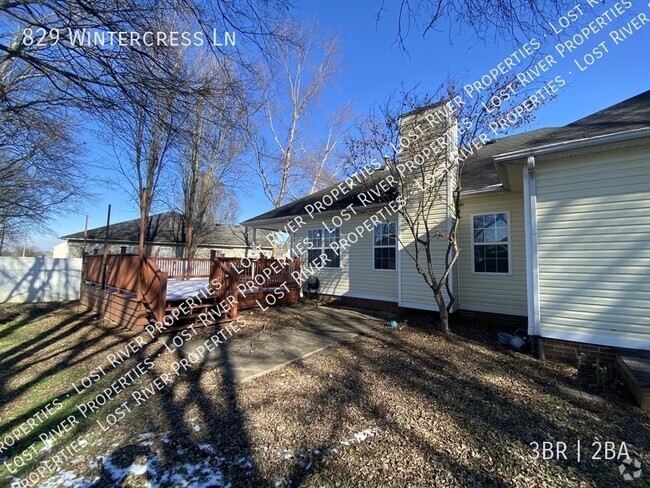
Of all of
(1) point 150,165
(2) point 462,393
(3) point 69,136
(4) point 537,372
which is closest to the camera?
(2) point 462,393

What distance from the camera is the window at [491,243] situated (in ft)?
21.9

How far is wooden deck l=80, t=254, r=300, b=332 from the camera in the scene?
243 inches

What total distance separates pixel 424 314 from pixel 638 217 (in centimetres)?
449

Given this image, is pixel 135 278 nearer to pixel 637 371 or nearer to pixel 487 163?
pixel 637 371

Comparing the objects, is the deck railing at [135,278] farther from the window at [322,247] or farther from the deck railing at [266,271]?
the window at [322,247]

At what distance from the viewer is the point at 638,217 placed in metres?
4.26

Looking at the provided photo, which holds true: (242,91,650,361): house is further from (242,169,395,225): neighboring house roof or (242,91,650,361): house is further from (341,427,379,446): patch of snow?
(341,427,379,446): patch of snow

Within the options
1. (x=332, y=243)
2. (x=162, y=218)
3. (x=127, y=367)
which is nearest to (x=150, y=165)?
(x=162, y=218)

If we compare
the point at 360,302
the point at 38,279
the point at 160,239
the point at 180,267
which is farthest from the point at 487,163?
the point at 160,239

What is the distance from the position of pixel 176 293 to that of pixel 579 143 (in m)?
8.80

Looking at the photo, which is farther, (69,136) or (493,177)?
(493,177)

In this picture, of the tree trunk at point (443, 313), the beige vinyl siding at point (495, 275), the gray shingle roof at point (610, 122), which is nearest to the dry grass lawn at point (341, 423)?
the tree trunk at point (443, 313)

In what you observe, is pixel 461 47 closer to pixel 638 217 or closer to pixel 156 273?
pixel 638 217

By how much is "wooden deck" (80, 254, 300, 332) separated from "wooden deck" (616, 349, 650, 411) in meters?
6.59
